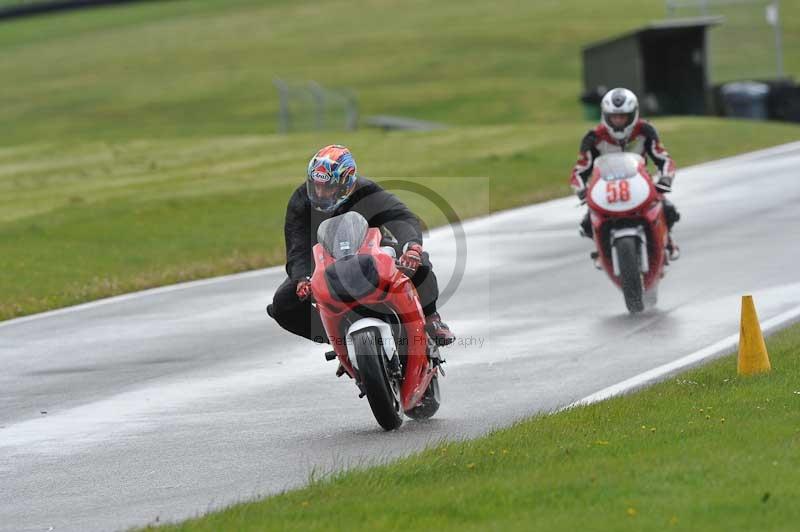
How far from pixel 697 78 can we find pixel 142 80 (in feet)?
89.7

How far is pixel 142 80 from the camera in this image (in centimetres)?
5909

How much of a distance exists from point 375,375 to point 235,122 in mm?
38332

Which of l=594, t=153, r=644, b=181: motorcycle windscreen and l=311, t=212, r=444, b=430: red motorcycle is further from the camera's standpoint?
l=594, t=153, r=644, b=181: motorcycle windscreen

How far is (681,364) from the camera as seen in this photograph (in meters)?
10.6

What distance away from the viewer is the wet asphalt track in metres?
7.92

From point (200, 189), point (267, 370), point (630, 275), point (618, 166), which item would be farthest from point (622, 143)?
point (200, 189)

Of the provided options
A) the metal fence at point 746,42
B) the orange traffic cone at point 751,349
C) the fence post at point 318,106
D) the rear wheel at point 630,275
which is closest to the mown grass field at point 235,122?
the fence post at point 318,106

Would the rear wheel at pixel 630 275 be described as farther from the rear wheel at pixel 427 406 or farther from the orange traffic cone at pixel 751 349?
the rear wheel at pixel 427 406

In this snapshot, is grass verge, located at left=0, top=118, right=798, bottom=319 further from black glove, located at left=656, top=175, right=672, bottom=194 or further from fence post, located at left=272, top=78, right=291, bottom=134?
black glove, located at left=656, top=175, right=672, bottom=194

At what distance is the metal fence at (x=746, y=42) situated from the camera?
36281mm

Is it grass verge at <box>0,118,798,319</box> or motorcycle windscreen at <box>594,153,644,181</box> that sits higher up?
motorcycle windscreen at <box>594,153,644,181</box>

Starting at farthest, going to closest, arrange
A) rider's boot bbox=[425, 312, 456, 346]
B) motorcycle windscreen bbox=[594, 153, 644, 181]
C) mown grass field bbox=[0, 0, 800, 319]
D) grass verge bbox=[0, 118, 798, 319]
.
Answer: mown grass field bbox=[0, 0, 800, 319] → grass verge bbox=[0, 118, 798, 319] → motorcycle windscreen bbox=[594, 153, 644, 181] → rider's boot bbox=[425, 312, 456, 346]

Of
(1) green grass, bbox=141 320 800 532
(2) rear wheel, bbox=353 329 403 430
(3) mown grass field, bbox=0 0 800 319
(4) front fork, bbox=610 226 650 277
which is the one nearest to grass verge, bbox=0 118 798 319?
(3) mown grass field, bbox=0 0 800 319

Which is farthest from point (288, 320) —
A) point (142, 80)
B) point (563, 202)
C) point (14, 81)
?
point (14, 81)
